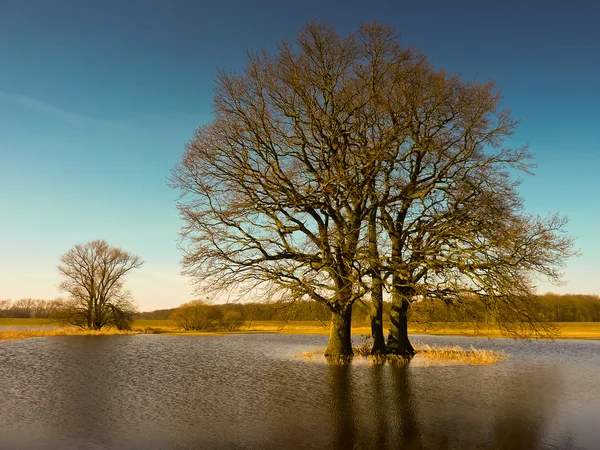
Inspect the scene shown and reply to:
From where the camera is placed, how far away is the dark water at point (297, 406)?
1005 cm

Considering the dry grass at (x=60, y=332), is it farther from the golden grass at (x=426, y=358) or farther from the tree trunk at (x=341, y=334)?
the tree trunk at (x=341, y=334)

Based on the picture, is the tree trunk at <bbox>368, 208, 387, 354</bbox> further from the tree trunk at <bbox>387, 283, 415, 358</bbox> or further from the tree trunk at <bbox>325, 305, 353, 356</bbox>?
the tree trunk at <bbox>325, 305, 353, 356</bbox>

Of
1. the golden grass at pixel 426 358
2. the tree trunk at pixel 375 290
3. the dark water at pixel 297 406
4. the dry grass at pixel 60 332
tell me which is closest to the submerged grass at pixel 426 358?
the golden grass at pixel 426 358

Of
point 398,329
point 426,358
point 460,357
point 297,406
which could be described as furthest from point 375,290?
point 297,406

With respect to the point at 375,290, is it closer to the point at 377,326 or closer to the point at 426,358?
the point at 377,326

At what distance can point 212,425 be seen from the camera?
11.3 meters

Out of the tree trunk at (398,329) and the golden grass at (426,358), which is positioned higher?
the tree trunk at (398,329)

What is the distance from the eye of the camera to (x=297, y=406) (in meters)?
13.5

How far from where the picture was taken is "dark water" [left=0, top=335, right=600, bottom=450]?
10.0 m

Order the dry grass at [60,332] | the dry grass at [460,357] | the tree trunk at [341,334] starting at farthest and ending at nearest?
the dry grass at [60,332]
the tree trunk at [341,334]
the dry grass at [460,357]

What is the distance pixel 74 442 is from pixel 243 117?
17796 mm

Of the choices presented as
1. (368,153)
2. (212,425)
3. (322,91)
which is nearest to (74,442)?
(212,425)

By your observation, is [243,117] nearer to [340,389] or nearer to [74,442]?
[340,389]

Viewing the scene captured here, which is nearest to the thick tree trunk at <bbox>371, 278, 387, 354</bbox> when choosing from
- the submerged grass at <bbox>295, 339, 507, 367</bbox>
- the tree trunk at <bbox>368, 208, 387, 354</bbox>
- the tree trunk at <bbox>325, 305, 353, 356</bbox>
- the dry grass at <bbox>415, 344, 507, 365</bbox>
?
the tree trunk at <bbox>368, 208, 387, 354</bbox>
